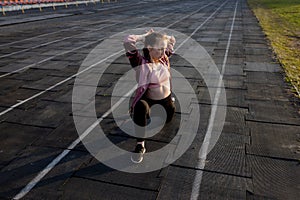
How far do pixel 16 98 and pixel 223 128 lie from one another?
504cm

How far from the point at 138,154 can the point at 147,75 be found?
4.09 ft

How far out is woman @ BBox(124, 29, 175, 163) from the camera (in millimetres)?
4117

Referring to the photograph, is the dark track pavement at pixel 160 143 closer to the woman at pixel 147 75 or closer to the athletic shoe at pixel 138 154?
the athletic shoe at pixel 138 154

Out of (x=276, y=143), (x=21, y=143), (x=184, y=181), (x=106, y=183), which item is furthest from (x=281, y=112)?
(x=21, y=143)

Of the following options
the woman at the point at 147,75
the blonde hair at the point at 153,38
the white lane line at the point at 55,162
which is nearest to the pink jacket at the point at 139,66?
the woman at the point at 147,75

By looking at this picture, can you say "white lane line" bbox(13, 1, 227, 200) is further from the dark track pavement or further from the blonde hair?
the blonde hair

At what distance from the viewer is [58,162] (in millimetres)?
4184

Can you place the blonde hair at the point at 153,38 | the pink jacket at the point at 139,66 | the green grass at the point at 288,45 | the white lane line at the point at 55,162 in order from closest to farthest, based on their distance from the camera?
the white lane line at the point at 55,162, the blonde hair at the point at 153,38, the pink jacket at the point at 139,66, the green grass at the point at 288,45

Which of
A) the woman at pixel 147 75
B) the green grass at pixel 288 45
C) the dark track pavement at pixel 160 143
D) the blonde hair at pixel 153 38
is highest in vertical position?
the blonde hair at pixel 153 38

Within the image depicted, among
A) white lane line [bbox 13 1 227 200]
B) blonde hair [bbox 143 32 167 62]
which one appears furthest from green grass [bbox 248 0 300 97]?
white lane line [bbox 13 1 227 200]

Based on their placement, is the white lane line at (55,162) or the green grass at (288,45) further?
the green grass at (288,45)

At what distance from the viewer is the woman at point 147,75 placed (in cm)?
412

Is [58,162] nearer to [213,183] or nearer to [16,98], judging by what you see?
[213,183]

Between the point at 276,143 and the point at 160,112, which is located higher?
the point at 160,112
